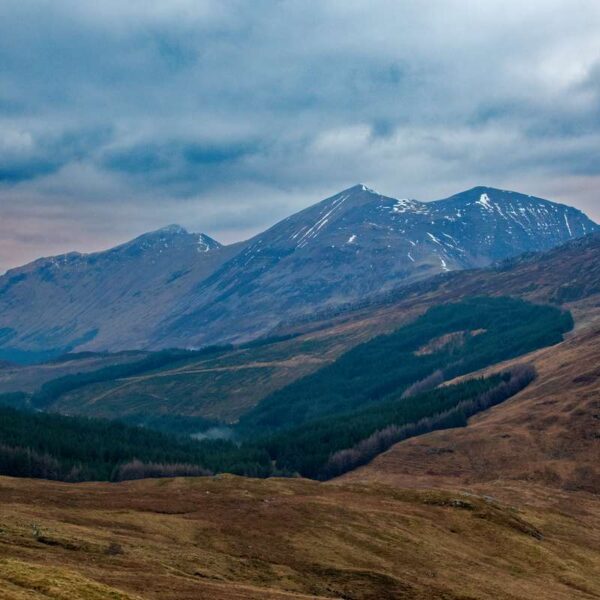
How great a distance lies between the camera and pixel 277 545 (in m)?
97.6

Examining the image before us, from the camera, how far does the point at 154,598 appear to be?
61781 millimetres

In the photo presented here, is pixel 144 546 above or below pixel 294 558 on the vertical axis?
above

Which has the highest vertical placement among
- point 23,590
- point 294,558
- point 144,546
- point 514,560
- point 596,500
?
point 23,590

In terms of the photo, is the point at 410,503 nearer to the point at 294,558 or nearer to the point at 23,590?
the point at 294,558

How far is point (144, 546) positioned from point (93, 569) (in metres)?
16.2

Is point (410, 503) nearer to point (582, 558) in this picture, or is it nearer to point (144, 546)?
point (582, 558)

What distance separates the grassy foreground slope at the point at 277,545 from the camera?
2763 inches

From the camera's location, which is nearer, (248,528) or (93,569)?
(93,569)

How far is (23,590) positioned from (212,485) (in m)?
87.1

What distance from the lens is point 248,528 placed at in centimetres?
10362

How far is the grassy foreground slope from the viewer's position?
2763 inches

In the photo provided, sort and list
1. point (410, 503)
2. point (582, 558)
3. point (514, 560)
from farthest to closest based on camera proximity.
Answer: point (410, 503), point (582, 558), point (514, 560)

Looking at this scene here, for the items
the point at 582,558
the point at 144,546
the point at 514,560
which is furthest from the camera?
the point at 582,558

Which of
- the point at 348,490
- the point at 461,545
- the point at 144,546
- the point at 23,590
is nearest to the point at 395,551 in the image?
the point at 461,545
